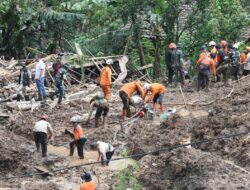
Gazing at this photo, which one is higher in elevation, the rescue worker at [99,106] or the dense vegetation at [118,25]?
the dense vegetation at [118,25]

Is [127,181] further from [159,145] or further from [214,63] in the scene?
[214,63]

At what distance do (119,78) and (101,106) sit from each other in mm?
6814

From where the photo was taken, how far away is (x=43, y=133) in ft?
56.2

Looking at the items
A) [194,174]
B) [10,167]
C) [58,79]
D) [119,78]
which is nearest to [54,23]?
[119,78]

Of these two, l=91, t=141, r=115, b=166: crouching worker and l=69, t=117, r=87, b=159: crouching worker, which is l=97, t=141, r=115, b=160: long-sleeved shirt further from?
l=69, t=117, r=87, b=159: crouching worker

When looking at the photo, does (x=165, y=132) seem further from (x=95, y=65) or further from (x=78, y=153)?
(x=95, y=65)

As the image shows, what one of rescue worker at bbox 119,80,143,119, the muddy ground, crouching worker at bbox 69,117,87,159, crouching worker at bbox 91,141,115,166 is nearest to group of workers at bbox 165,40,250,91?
the muddy ground

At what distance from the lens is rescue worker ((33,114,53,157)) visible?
17047 mm

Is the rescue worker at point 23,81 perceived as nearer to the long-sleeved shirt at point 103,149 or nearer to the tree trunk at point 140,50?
the long-sleeved shirt at point 103,149

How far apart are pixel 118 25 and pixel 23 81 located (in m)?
7.25

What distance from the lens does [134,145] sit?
18.2 m

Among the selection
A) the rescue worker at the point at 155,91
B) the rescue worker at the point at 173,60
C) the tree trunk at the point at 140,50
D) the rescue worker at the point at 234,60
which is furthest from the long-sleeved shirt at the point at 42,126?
the tree trunk at the point at 140,50

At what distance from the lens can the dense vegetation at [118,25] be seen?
26.8 metres

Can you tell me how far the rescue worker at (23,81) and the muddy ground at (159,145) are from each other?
684 mm
